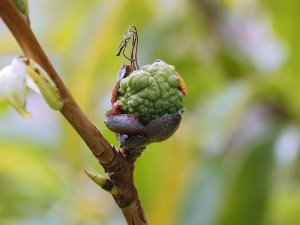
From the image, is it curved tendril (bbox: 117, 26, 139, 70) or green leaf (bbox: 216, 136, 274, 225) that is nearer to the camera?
curved tendril (bbox: 117, 26, 139, 70)

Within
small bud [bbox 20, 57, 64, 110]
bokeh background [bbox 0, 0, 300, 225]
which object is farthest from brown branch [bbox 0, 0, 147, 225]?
bokeh background [bbox 0, 0, 300, 225]

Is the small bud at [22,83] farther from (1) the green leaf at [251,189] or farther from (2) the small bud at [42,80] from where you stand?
(1) the green leaf at [251,189]

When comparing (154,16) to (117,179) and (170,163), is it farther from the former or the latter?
(117,179)

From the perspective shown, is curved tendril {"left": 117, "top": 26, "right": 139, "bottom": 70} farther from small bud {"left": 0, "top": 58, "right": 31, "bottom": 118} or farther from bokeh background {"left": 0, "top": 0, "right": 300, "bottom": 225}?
bokeh background {"left": 0, "top": 0, "right": 300, "bottom": 225}

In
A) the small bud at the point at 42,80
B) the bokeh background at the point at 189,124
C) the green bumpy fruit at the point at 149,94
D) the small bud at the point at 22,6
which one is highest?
the bokeh background at the point at 189,124

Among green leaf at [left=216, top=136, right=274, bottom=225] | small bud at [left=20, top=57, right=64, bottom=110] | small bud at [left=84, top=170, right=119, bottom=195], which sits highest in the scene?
green leaf at [left=216, top=136, right=274, bottom=225]

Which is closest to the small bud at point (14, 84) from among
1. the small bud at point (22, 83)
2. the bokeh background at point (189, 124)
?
the small bud at point (22, 83)
